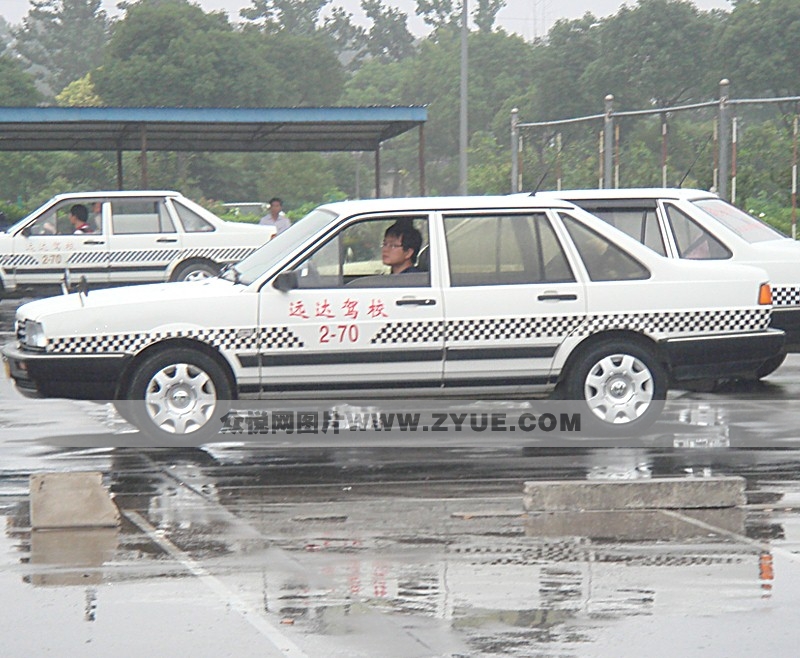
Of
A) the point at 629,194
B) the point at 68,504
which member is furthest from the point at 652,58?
the point at 68,504

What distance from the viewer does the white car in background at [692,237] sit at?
12.9 meters

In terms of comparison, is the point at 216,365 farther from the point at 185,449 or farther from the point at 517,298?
the point at 517,298

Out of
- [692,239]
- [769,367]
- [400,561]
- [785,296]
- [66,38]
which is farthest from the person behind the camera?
[66,38]

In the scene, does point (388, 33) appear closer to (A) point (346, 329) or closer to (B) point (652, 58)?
(B) point (652, 58)

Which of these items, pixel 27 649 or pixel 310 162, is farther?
pixel 310 162

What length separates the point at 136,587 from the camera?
641 cm

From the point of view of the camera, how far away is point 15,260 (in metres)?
22.0

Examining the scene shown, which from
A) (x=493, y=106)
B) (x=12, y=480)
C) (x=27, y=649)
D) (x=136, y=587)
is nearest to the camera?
(x=27, y=649)

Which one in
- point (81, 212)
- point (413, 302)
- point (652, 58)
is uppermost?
point (652, 58)

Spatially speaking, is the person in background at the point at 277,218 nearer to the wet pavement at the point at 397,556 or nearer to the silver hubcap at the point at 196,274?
the silver hubcap at the point at 196,274

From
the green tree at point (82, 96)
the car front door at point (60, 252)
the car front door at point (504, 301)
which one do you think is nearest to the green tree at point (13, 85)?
the green tree at point (82, 96)

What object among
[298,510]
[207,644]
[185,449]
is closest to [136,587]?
[207,644]

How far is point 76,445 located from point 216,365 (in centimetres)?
107

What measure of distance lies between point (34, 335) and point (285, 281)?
1.64 meters
